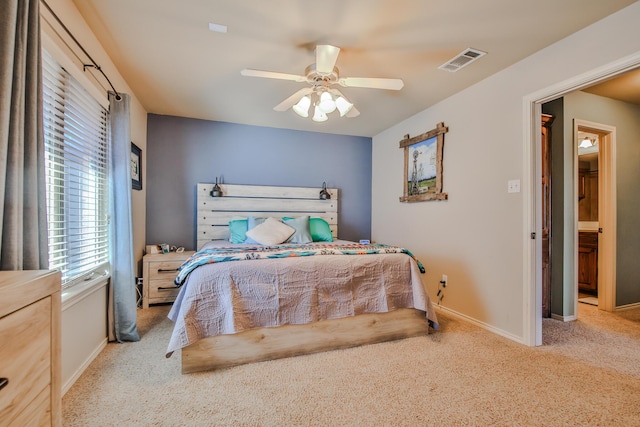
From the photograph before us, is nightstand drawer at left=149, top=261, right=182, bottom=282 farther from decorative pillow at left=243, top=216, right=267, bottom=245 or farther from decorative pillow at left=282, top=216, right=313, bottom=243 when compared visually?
decorative pillow at left=282, top=216, right=313, bottom=243

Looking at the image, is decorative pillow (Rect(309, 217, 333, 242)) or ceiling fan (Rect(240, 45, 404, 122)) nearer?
ceiling fan (Rect(240, 45, 404, 122))

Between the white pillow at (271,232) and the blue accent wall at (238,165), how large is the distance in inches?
34.7

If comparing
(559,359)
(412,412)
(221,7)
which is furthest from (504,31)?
(412,412)

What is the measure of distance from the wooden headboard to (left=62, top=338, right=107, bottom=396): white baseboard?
1718 millimetres

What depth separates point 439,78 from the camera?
106 inches

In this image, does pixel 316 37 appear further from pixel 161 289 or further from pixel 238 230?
pixel 161 289

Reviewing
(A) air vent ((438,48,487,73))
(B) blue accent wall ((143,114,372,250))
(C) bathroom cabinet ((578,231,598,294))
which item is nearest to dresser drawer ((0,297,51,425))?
(A) air vent ((438,48,487,73))

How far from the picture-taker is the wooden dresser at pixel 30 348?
27.2 inches

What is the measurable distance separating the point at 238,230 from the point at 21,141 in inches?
101

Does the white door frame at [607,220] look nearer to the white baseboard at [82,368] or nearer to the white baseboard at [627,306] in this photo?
the white baseboard at [627,306]

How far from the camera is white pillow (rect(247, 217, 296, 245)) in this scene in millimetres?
3381

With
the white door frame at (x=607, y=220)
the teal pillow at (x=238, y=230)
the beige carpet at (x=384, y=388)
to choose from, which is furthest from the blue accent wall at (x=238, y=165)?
the white door frame at (x=607, y=220)

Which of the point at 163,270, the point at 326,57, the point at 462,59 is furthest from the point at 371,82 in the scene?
the point at 163,270

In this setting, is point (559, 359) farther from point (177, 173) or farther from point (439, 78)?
point (177, 173)
